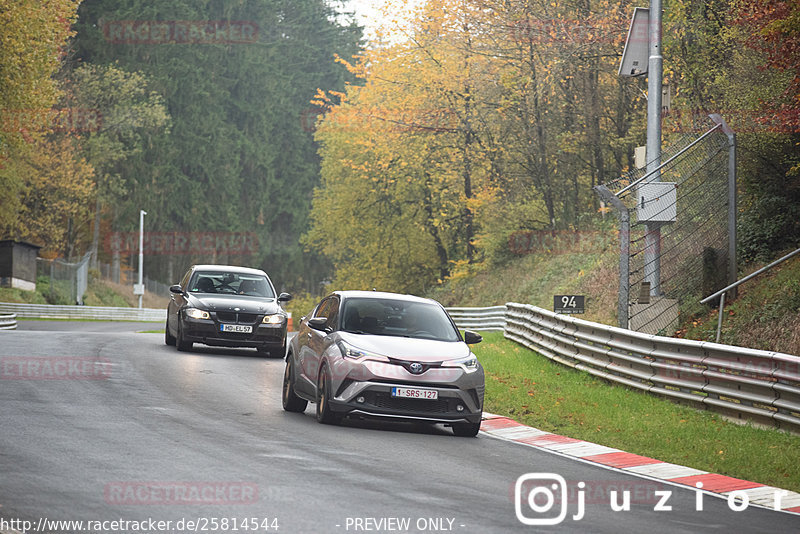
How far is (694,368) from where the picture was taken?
1447cm

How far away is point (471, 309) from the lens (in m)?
37.6

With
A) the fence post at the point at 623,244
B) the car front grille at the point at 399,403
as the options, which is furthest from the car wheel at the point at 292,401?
the fence post at the point at 623,244

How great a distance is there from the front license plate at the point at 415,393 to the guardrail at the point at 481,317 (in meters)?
21.3

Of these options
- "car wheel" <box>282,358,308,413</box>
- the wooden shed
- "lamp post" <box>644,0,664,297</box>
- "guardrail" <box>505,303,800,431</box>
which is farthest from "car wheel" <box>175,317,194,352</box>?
the wooden shed

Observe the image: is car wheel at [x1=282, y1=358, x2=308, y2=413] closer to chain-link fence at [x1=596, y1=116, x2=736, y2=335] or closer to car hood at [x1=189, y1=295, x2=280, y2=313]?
chain-link fence at [x1=596, y1=116, x2=736, y2=335]

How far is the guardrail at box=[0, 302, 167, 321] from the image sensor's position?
51.6 meters

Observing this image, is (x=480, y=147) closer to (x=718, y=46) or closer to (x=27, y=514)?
(x=718, y=46)

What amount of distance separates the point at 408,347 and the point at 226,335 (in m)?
9.16

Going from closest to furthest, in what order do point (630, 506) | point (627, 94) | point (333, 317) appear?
point (630, 506) → point (333, 317) → point (627, 94)

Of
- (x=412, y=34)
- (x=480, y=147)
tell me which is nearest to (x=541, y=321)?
(x=480, y=147)

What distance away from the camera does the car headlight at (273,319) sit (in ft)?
70.0

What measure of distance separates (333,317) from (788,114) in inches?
358

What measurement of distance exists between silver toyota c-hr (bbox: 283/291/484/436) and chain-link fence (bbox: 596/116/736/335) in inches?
229

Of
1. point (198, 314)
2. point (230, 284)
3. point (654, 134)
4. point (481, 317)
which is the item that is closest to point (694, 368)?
point (654, 134)
